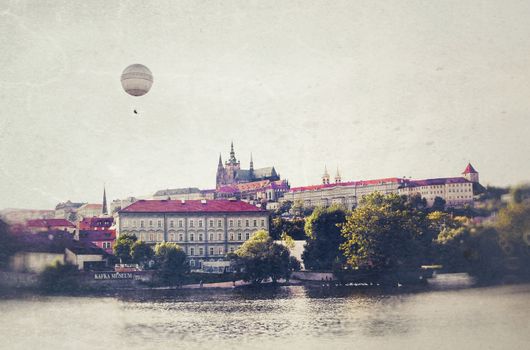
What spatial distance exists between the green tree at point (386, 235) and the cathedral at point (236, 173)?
3906 mm

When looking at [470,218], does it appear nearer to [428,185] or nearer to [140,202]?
[428,185]

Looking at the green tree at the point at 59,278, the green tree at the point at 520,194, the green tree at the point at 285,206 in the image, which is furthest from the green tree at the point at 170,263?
the green tree at the point at 285,206

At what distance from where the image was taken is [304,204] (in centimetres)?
2952

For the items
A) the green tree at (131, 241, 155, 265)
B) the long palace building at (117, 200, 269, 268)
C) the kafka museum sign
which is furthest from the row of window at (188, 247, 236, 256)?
the kafka museum sign

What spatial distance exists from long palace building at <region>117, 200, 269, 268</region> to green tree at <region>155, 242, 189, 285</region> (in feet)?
5.21

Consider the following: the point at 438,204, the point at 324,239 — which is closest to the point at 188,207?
the point at 324,239

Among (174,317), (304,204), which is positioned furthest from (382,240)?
(304,204)

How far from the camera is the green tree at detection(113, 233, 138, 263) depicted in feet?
56.1

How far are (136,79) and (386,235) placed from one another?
7.40 m

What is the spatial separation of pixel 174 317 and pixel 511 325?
5824 millimetres

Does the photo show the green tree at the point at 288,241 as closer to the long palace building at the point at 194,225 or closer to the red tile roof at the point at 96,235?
the long palace building at the point at 194,225

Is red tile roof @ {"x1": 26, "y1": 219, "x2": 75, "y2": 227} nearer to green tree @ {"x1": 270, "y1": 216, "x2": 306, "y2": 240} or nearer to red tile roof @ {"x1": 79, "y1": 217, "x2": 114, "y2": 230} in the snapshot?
red tile roof @ {"x1": 79, "y1": 217, "x2": 114, "y2": 230}

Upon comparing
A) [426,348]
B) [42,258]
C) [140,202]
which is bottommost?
[426,348]

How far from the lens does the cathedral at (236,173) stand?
22203 mm
